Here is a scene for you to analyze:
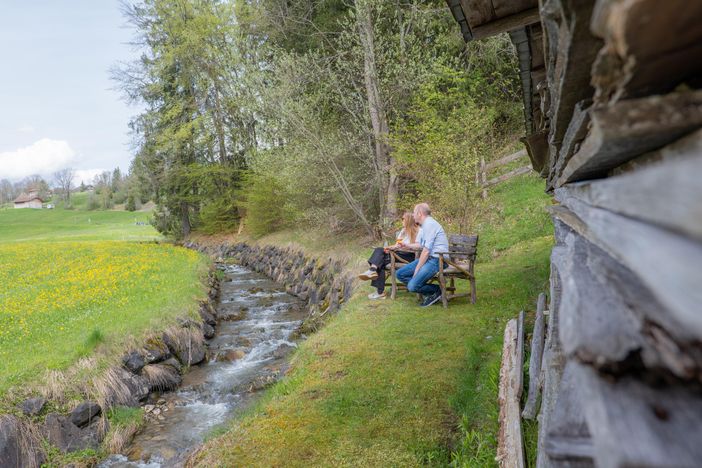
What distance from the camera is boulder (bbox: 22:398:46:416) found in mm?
5963

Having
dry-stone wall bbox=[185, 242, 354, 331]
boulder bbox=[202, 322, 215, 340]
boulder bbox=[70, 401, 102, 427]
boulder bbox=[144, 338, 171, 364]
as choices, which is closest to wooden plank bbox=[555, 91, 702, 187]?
boulder bbox=[70, 401, 102, 427]

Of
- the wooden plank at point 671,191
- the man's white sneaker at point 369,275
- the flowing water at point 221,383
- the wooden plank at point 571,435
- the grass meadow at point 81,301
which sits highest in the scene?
the wooden plank at point 671,191

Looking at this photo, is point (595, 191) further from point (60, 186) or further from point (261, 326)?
point (60, 186)

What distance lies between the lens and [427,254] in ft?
24.3

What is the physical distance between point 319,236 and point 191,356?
9.08 m

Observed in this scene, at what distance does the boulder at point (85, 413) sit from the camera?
20.6ft

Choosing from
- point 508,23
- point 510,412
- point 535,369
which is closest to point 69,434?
point 510,412

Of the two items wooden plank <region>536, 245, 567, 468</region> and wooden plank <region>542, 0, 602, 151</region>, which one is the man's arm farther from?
wooden plank <region>542, 0, 602, 151</region>

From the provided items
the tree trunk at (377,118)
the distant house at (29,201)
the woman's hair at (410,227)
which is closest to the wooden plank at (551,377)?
the woman's hair at (410,227)

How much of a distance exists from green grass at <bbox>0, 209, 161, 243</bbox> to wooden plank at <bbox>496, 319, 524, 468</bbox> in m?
35.8

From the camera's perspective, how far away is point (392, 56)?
13.8 meters

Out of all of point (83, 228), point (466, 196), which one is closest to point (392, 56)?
point (466, 196)

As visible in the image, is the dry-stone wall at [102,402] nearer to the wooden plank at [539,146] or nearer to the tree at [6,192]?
the wooden plank at [539,146]

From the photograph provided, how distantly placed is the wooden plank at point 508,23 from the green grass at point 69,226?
35957 mm
